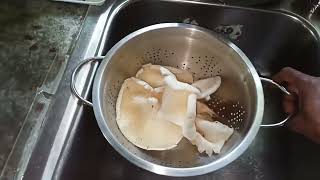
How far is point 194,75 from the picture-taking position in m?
0.84

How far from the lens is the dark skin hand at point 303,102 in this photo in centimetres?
73

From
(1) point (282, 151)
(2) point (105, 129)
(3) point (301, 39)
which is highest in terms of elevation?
(3) point (301, 39)

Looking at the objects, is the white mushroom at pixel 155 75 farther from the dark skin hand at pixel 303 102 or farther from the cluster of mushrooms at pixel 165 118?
the dark skin hand at pixel 303 102

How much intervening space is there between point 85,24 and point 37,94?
7.5 inches

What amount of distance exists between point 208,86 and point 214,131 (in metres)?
0.11

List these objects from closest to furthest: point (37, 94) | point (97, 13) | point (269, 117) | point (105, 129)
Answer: point (105, 129), point (37, 94), point (97, 13), point (269, 117)

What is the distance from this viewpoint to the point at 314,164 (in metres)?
0.81

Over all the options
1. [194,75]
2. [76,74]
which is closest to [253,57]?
[194,75]

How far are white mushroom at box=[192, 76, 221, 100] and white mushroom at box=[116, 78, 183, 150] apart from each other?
0.33 feet

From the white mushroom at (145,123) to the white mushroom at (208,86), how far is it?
10 cm

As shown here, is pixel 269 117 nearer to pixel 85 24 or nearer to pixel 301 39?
pixel 301 39

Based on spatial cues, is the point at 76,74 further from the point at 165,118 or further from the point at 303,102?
the point at 303,102

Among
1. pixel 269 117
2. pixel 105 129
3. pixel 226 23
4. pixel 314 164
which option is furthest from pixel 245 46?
pixel 105 129

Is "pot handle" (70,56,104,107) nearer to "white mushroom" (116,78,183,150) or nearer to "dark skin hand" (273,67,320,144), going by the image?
"white mushroom" (116,78,183,150)
